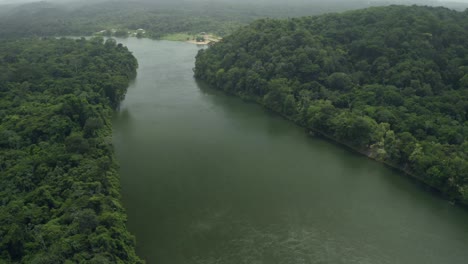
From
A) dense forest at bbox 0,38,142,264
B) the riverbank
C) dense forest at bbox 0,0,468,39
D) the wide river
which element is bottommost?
the wide river

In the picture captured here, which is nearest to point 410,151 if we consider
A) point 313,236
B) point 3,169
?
point 313,236

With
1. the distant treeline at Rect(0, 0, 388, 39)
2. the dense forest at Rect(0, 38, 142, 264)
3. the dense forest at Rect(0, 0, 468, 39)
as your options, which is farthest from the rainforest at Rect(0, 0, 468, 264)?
the distant treeline at Rect(0, 0, 388, 39)

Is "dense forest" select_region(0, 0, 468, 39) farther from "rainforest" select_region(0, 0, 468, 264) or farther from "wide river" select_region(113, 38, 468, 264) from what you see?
"wide river" select_region(113, 38, 468, 264)

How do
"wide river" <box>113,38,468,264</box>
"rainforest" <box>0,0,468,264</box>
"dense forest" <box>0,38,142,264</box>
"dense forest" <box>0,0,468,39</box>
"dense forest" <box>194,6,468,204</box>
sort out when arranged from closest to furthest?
"dense forest" <box>0,38,142,264</box>, "rainforest" <box>0,0,468,264</box>, "wide river" <box>113,38,468,264</box>, "dense forest" <box>194,6,468,204</box>, "dense forest" <box>0,0,468,39</box>

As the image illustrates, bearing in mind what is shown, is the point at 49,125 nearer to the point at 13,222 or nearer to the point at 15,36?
the point at 13,222

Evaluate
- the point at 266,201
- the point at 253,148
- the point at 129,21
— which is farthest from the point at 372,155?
the point at 129,21

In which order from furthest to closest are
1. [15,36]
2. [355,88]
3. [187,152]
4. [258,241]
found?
A: [15,36], [355,88], [187,152], [258,241]
